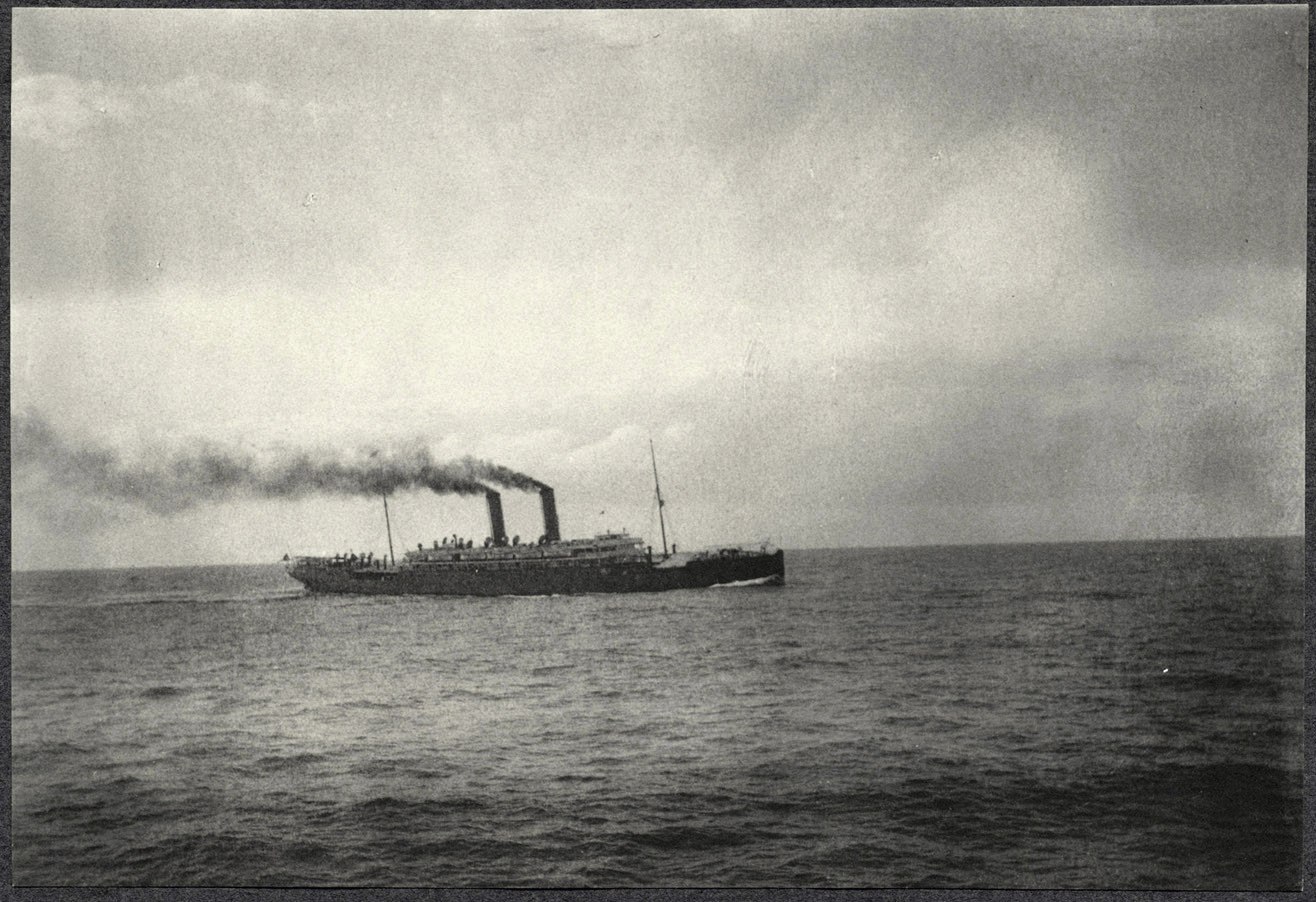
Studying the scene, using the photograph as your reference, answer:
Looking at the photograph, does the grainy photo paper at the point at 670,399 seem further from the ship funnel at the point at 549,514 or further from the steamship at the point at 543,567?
the steamship at the point at 543,567

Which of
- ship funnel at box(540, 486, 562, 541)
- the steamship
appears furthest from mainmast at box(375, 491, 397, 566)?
ship funnel at box(540, 486, 562, 541)

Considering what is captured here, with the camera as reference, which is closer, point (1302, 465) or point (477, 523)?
point (1302, 465)

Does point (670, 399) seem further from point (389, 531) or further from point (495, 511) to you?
point (389, 531)

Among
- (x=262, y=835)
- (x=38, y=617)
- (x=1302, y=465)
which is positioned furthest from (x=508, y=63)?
(x=1302, y=465)

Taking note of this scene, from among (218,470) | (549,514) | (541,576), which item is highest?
(218,470)

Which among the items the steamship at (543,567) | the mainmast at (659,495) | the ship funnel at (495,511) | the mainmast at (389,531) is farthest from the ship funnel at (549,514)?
the mainmast at (389,531)

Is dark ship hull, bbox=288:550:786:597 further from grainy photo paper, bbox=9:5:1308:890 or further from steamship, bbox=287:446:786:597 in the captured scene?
grainy photo paper, bbox=9:5:1308:890

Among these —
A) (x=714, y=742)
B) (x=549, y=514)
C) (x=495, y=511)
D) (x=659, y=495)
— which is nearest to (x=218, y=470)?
(x=495, y=511)

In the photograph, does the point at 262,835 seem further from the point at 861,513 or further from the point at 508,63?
the point at 508,63
